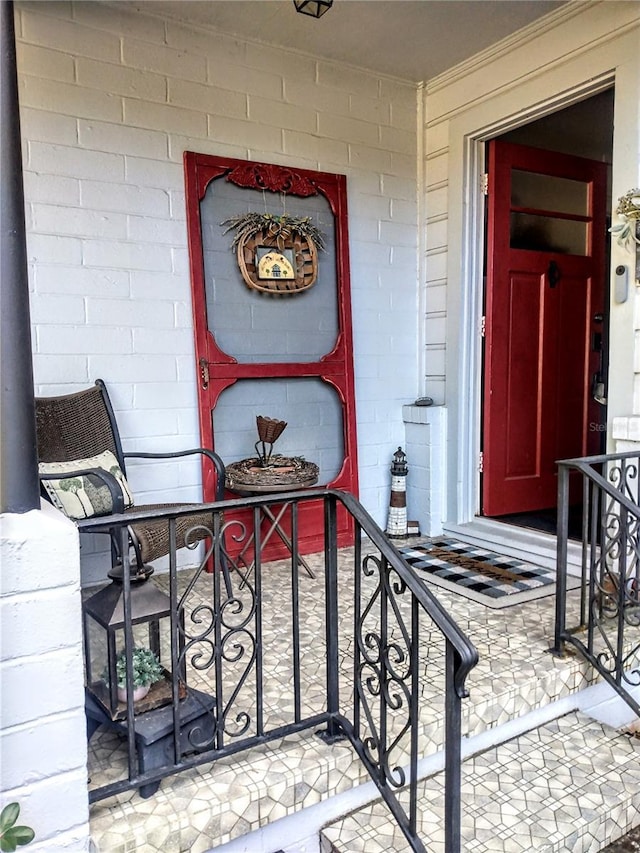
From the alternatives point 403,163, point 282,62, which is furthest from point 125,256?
point 403,163

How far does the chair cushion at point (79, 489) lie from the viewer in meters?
2.35

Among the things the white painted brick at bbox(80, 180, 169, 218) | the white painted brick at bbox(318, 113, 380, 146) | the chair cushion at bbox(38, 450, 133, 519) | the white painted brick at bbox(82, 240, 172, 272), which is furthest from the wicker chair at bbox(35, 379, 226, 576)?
the white painted brick at bbox(318, 113, 380, 146)

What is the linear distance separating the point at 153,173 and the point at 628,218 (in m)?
2.13

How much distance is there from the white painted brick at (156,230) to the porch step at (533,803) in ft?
8.19

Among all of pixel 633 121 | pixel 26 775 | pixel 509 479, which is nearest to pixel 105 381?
pixel 26 775

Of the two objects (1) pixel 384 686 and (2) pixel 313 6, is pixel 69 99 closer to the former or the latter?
(2) pixel 313 6

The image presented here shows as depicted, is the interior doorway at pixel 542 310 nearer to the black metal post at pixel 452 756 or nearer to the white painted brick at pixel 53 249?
the white painted brick at pixel 53 249

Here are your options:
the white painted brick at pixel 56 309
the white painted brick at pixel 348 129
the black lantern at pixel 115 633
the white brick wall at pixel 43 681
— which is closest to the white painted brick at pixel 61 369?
the white painted brick at pixel 56 309

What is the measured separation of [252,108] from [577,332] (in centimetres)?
230

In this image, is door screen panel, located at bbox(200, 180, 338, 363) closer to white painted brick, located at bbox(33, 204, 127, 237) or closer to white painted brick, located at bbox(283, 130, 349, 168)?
white painted brick, located at bbox(283, 130, 349, 168)

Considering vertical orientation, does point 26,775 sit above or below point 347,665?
above

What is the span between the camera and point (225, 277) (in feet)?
10.5

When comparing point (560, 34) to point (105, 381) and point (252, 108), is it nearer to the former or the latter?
point (252, 108)

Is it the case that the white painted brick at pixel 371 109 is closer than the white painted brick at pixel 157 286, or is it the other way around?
the white painted brick at pixel 157 286
